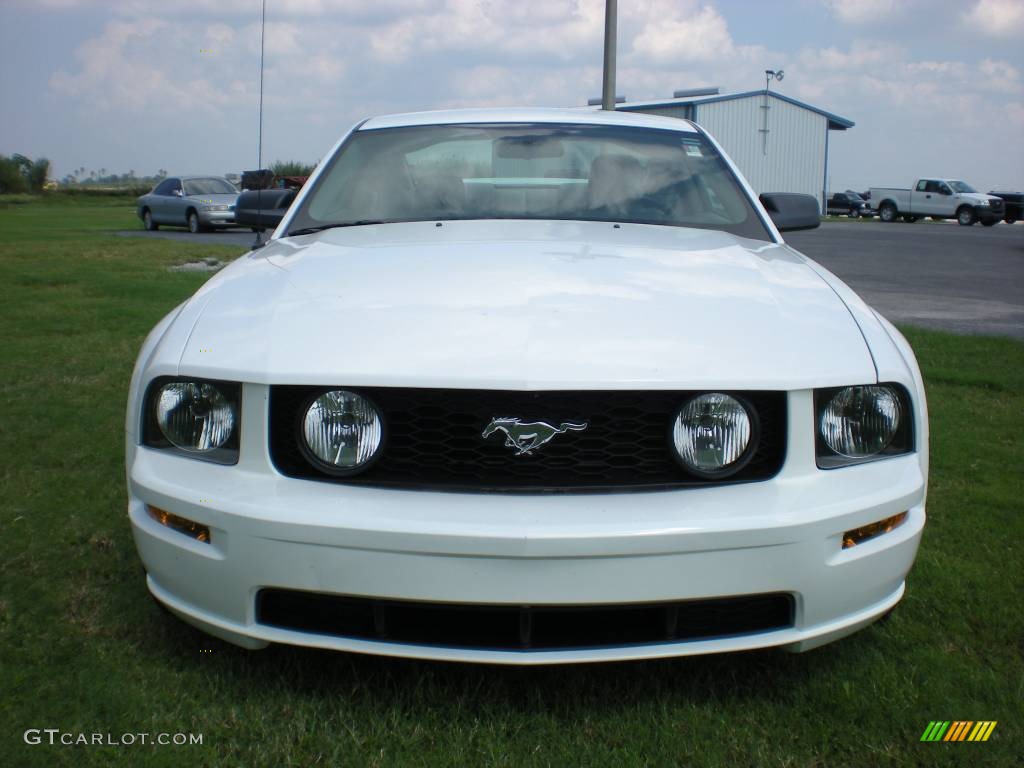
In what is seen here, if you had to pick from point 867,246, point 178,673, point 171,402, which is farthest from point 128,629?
point 867,246

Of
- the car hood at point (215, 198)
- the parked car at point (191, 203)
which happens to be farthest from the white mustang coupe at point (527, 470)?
the car hood at point (215, 198)

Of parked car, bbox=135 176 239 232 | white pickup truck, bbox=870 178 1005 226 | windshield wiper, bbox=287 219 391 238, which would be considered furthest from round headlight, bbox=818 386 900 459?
white pickup truck, bbox=870 178 1005 226

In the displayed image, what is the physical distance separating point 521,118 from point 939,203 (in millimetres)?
35480

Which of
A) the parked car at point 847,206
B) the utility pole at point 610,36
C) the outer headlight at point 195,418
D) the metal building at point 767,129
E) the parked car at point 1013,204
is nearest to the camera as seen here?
the outer headlight at point 195,418

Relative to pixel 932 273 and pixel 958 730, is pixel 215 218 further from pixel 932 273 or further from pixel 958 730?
pixel 958 730

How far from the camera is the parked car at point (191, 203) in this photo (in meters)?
21.7

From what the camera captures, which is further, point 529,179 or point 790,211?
point 790,211

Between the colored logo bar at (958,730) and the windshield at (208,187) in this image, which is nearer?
the colored logo bar at (958,730)

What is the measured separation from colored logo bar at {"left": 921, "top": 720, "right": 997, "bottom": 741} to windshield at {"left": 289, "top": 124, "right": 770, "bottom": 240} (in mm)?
1593

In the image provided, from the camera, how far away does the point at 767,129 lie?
43.4 metres

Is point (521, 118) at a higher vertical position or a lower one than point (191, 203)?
lower

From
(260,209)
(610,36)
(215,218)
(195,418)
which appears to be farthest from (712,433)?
(215,218)

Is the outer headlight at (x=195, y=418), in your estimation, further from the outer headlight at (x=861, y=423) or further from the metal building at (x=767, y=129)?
the metal building at (x=767, y=129)

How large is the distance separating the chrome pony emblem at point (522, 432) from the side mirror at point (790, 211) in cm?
204
